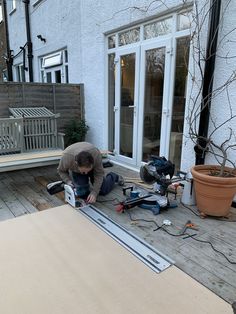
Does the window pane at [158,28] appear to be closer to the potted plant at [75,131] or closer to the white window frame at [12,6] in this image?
the potted plant at [75,131]

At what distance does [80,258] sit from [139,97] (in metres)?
2.59

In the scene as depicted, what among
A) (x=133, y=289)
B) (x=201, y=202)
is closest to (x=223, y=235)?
(x=201, y=202)

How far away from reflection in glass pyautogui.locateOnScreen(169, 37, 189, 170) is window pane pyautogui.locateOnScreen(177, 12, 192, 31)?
0.13 m

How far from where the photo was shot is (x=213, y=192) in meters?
2.36

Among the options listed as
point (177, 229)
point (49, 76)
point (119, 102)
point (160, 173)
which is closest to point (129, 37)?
point (119, 102)

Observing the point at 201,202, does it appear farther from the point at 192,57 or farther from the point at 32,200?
the point at 32,200

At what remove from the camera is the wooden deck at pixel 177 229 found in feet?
5.45

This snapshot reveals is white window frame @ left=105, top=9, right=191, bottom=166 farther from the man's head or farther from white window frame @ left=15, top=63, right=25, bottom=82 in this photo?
white window frame @ left=15, top=63, right=25, bottom=82

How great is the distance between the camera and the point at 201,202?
249 centimetres

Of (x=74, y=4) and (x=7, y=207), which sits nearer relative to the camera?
(x=7, y=207)

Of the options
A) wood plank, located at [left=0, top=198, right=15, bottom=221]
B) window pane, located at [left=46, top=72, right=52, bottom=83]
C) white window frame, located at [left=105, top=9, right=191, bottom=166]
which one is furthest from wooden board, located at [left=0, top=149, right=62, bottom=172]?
window pane, located at [left=46, top=72, right=52, bottom=83]

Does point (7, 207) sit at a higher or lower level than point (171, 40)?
lower

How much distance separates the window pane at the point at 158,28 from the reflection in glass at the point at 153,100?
204 mm

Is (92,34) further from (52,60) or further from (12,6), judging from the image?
(12,6)
